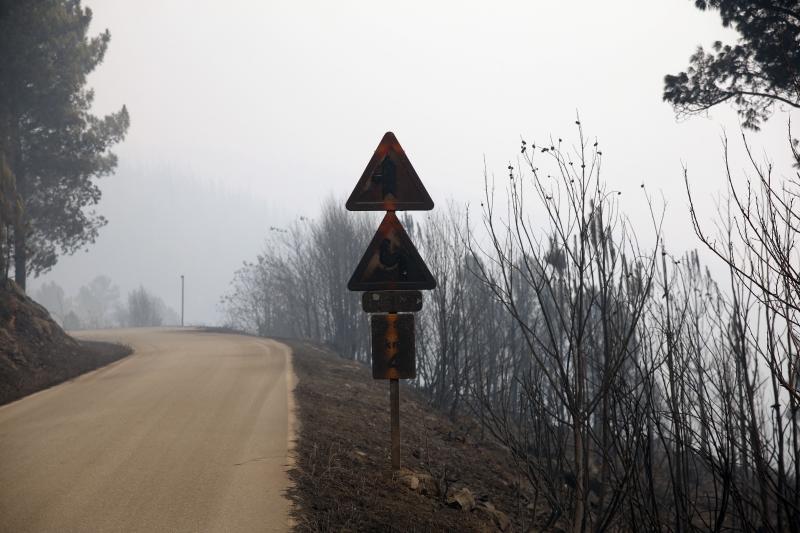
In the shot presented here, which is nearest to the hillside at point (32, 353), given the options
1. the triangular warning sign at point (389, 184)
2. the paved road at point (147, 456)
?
the paved road at point (147, 456)

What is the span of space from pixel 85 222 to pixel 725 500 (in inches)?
1187

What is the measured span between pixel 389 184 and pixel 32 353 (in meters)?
14.7

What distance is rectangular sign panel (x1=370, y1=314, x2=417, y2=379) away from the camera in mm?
5648

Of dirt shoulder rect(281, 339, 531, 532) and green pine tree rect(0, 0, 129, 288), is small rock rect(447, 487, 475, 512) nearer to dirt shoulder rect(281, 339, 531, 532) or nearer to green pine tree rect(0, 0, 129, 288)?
dirt shoulder rect(281, 339, 531, 532)

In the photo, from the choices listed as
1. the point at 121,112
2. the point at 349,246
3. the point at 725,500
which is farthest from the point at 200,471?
the point at 349,246

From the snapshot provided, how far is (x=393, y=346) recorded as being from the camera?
5711mm

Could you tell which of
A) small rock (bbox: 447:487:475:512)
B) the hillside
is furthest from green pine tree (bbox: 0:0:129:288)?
small rock (bbox: 447:487:475:512)

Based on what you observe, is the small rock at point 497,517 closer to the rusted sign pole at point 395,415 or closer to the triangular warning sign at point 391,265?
the rusted sign pole at point 395,415

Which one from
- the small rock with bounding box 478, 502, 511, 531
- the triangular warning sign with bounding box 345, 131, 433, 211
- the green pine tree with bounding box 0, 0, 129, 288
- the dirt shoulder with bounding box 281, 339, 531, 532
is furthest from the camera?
the green pine tree with bounding box 0, 0, 129, 288

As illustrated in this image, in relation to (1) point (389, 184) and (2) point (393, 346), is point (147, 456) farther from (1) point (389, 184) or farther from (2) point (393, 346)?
(1) point (389, 184)

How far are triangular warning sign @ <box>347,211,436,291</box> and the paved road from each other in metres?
2.14

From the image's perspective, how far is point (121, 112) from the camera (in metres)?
30.4

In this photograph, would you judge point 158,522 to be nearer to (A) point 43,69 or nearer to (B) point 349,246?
(A) point 43,69

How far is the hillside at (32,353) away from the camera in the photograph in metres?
13.7
